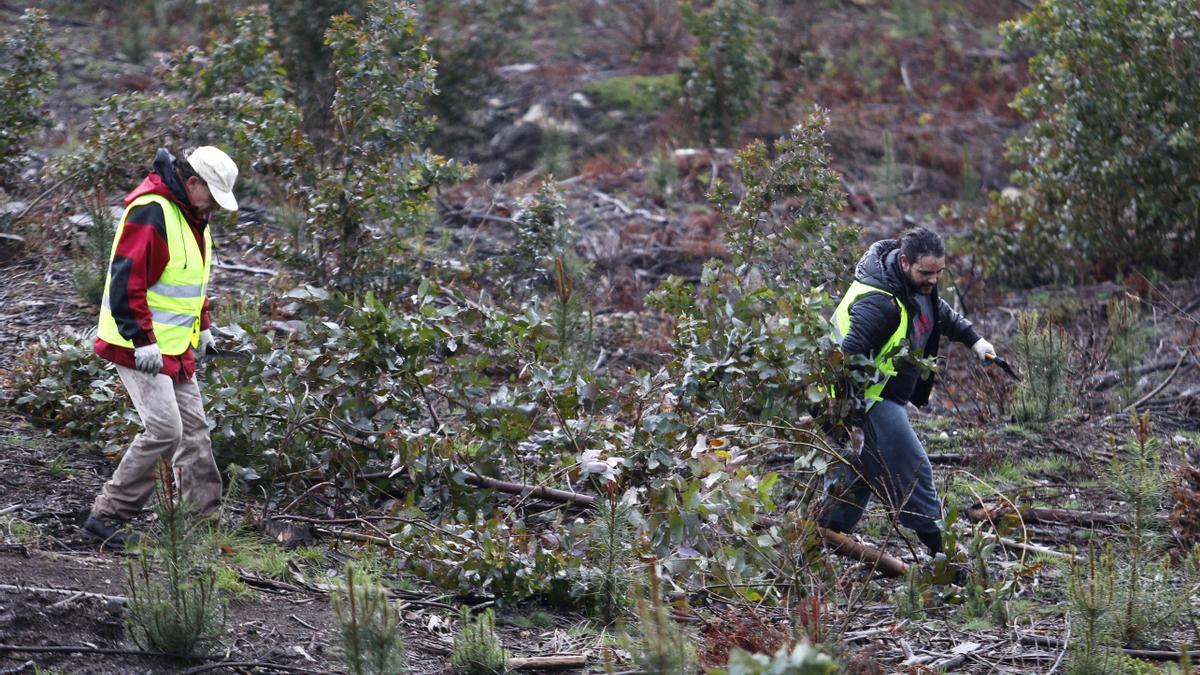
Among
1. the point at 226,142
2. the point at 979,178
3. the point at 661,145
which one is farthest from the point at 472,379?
the point at 979,178

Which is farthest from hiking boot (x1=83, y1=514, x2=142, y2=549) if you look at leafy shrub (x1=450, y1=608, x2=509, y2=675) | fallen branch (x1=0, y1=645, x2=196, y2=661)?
leafy shrub (x1=450, y1=608, x2=509, y2=675)

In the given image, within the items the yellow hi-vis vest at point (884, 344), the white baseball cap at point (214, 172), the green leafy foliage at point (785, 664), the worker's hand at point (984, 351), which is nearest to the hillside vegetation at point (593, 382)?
the green leafy foliage at point (785, 664)

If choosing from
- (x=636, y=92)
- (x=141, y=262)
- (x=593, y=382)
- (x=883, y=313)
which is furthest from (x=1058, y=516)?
(x=636, y=92)

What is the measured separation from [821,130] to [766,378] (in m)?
2.66

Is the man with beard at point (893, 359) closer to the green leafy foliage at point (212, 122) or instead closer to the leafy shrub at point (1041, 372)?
the leafy shrub at point (1041, 372)

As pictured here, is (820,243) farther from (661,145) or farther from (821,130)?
(661,145)

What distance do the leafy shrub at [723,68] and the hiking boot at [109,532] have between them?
1133 centimetres

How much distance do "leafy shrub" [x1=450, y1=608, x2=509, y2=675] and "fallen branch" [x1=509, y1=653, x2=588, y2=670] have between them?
0.05 m

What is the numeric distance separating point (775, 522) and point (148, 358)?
2932 millimetres

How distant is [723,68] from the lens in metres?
15.6

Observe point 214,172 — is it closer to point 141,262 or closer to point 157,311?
point 141,262

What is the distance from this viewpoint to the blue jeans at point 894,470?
6008 millimetres

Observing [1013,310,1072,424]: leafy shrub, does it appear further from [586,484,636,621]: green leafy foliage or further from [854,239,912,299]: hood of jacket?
[586,484,636,621]: green leafy foliage

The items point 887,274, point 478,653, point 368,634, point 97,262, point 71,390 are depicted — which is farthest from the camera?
point 97,262
